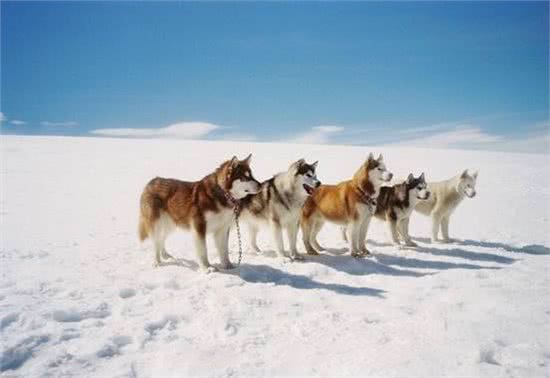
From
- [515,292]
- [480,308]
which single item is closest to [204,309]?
[480,308]

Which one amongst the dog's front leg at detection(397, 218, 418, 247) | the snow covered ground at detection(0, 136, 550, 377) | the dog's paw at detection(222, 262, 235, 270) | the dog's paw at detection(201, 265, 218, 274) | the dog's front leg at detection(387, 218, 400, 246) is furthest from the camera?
the dog's front leg at detection(397, 218, 418, 247)

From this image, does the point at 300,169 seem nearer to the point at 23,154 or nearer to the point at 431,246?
the point at 431,246

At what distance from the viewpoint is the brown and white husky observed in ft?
24.4

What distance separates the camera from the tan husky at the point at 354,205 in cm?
914

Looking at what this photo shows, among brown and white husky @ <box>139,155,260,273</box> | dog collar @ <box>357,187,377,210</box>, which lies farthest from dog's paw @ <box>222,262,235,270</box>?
dog collar @ <box>357,187,377,210</box>

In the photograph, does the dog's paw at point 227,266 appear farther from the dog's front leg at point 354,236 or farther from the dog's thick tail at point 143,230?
the dog's front leg at point 354,236

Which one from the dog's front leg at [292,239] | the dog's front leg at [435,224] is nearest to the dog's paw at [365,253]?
the dog's front leg at [292,239]

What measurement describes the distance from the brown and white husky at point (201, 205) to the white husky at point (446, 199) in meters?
5.55

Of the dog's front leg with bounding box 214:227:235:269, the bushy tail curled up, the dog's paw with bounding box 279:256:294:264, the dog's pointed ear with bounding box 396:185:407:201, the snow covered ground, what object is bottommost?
the snow covered ground

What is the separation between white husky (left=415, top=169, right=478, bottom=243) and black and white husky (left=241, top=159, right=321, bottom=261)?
402cm

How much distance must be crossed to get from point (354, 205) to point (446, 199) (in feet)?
10.8

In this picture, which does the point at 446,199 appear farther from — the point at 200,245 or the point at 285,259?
the point at 200,245

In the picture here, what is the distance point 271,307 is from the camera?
239 inches

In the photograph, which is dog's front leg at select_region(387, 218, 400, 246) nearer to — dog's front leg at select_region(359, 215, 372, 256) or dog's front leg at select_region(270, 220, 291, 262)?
dog's front leg at select_region(359, 215, 372, 256)
